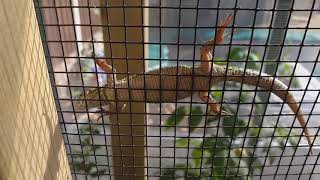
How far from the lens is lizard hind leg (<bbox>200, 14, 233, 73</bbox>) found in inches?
Answer: 26.8

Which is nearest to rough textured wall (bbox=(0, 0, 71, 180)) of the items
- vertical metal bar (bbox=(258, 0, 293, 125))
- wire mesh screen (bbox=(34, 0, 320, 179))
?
wire mesh screen (bbox=(34, 0, 320, 179))

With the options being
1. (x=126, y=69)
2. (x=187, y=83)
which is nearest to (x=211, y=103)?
(x=187, y=83)

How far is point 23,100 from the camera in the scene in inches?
18.7

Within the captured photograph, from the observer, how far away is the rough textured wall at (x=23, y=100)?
1.40 ft

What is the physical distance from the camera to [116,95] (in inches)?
29.3

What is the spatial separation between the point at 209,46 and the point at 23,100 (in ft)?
1.15

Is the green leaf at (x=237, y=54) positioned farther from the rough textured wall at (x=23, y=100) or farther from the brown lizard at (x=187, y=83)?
the rough textured wall at (x=23, y=100)

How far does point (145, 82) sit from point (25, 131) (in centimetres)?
30

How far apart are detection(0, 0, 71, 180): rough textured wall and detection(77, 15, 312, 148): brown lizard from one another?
0.17m

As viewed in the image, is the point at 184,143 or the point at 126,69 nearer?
the point at 126,69

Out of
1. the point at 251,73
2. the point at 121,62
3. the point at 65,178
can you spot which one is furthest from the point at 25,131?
the point at 251,73

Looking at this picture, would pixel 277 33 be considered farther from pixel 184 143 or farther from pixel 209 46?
pixel 184 143

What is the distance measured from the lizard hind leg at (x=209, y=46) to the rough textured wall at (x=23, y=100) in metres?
0.29

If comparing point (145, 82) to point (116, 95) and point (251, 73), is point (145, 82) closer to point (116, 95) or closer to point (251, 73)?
point (116, 95)
